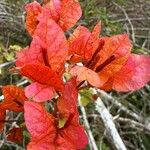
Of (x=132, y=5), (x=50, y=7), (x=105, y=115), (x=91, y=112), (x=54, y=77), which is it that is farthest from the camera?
(x=132, y=5)

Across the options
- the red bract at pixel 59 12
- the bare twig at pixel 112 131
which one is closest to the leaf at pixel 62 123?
the red bract at pixel 59 12

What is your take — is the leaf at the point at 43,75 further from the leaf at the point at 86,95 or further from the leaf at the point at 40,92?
the leaf at the point at 86,95

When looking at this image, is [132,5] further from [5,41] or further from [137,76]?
[137,76]

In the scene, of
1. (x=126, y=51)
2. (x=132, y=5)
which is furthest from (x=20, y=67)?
(x=132, y=5)

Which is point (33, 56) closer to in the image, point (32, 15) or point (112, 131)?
point (32, 15)

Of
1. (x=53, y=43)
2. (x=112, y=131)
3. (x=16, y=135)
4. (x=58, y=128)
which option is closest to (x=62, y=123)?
(x=58, y=128)

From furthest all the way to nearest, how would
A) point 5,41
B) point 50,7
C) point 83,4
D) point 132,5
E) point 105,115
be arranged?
point 132,5
point 83,4
point 5,41
point 105,115
point 50,7
